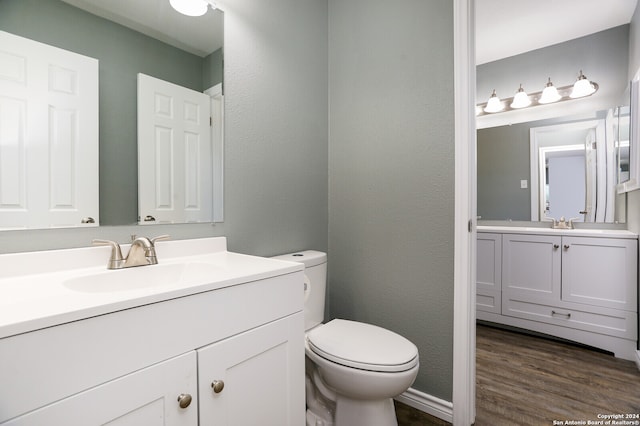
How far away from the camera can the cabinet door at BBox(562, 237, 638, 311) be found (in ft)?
6.99

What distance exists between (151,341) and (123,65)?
100 cm

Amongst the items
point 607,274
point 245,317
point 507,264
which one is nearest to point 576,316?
point 607,274

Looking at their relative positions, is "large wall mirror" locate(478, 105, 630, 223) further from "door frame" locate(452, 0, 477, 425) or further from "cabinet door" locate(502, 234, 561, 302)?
"door frame" locate(452, 0, 477, 425)

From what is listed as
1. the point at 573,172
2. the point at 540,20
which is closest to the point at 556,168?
the point at 573,172

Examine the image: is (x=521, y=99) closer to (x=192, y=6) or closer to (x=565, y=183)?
(x=565, y=183)

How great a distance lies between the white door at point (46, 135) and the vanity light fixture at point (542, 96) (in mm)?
3210

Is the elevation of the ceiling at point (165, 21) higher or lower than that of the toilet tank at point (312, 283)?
higher

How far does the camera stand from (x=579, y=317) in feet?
7.67

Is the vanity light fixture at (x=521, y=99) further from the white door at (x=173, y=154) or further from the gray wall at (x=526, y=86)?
the white door at (x=173, y=154)

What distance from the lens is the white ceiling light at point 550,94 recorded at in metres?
2.74

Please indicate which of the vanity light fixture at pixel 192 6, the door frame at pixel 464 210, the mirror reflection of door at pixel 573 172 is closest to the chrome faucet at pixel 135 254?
the vanity light fixture at pixel 192 6

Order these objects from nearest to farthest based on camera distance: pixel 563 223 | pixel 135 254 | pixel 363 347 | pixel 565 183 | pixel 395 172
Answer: pixel 135 254
pixel 363 347
pixel 395 172
pixel 563 223
pixel 565 183

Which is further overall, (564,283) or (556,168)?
(556,168)

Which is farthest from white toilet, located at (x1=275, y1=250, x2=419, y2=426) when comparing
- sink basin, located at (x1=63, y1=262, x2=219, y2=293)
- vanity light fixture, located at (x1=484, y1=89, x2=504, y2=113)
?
vanity light fixture, located at (x1=484, y1=89, x2=504, y2=113)
